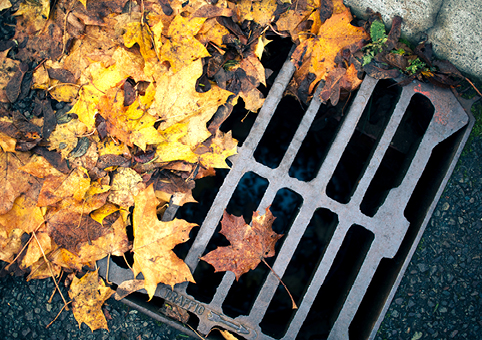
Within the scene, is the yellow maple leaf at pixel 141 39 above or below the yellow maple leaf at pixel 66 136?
above

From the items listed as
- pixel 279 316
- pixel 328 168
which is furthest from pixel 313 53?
pixel 279 316

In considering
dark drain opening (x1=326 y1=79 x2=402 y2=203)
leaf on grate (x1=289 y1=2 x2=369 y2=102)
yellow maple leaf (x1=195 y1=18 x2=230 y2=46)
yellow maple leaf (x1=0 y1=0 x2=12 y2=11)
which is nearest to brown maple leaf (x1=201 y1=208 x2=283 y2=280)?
dark drain opening (x1=326 y1=79 x2=402 y2=203)

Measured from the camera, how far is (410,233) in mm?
1672

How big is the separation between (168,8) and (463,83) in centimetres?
162

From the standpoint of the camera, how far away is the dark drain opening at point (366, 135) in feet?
5.71

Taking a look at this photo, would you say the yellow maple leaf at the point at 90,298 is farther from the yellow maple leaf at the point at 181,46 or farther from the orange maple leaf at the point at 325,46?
the orange maple leaf at the point at 325,46

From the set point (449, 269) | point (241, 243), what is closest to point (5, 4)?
point (241, 243)

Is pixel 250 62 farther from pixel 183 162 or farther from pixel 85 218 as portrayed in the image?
pixel 85 218

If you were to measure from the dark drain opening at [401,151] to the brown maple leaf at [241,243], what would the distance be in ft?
1.93

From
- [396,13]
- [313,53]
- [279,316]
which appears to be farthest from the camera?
[279,316]

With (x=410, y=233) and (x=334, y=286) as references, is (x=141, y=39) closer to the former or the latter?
(x=410, y=233)

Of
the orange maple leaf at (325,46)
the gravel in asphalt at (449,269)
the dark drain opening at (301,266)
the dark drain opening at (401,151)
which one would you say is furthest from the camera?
the dark drain opening at (301,266)

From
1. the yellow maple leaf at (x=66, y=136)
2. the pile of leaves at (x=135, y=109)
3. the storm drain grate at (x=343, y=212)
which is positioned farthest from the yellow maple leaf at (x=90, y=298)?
the yellow maple leaf at (x=66, y=136)

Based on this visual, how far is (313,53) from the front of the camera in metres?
1.58
